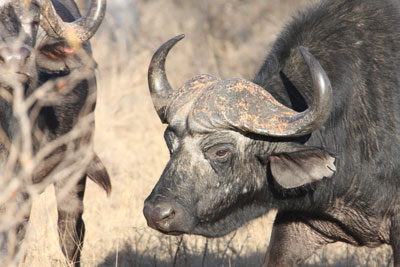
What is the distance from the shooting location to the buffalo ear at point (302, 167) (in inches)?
160

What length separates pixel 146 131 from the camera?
947 centimetres

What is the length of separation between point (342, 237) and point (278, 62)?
46.9 inches

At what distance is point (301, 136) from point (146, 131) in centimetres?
535

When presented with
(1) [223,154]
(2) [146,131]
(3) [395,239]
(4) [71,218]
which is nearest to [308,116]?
(1) [223,154]

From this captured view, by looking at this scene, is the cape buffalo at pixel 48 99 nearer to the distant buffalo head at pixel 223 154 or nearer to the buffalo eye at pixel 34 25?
the buffalo eye at pixel 34 25

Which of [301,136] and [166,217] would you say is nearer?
[166,217]

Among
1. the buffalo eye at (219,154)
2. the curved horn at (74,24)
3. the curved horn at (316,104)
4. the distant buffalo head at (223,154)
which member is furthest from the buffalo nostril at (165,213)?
the curved horn at (74,24)

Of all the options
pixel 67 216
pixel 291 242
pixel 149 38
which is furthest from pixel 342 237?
pixel 149 38

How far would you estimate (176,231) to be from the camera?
402 centimetres

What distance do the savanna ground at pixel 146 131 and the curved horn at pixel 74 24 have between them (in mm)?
1227

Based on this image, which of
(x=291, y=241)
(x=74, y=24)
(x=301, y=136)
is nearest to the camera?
(x=301, y=136)

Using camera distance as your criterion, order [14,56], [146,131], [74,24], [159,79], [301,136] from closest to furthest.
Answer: [14,56] → [301,136] → [159,79] → [74,24] → [146,131]

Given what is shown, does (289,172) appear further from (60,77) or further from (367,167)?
(60,77)

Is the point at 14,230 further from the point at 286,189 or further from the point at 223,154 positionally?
the point at 286,189
